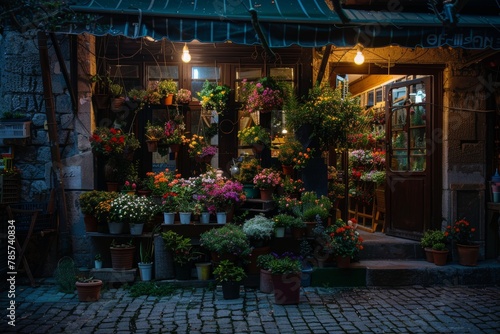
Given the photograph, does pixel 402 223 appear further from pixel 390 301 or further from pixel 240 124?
pixel 240 124

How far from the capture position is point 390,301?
7699 millimetres

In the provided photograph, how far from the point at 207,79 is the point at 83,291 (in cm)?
451

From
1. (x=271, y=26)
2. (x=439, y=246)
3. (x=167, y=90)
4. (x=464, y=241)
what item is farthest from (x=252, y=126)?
(x=464, y=241)

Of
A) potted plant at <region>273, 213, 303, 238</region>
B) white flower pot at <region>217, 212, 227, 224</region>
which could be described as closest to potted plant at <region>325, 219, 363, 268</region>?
potted plant at <region>273, 213, 303, 238</region>

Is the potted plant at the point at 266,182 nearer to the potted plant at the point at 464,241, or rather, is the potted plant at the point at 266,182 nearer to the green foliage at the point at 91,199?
the green foliage at the point at 91,199

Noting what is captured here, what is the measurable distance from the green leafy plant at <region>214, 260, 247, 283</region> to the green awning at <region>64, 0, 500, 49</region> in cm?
337

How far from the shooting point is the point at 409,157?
10227 millimetres

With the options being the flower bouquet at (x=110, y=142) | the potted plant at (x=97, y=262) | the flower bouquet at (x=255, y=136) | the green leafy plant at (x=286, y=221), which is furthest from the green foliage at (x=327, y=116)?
the potted plant at (x=97, y=262)

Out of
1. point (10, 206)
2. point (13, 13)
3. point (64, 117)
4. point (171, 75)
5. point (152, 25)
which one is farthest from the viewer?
point (171, 75)

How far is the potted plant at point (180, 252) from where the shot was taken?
324 inches

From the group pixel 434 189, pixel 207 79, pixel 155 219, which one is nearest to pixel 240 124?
pixel 207 79

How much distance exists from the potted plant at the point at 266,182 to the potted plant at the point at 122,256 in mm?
2400

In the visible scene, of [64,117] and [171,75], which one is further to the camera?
[171,75]

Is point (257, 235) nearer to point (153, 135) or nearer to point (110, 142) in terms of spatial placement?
point (153, 135)
